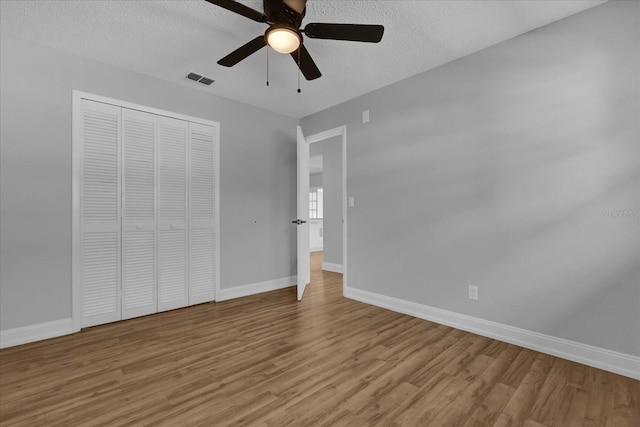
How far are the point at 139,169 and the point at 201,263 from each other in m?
1.26

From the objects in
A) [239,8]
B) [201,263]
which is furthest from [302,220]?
[239,8]

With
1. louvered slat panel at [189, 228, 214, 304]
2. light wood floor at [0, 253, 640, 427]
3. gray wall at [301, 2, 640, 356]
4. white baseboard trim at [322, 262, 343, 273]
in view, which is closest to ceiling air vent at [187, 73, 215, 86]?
louvered slat panel at [189, 228, 214, 304]

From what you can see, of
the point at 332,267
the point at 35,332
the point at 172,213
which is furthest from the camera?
the point at 332,267

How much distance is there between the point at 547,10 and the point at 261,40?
2.10 metres

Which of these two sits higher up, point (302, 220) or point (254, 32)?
point (254, 32)

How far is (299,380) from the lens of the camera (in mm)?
1920

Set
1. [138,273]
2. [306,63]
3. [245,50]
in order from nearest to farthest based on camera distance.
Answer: [245,50] < [306,63] < [138,273]

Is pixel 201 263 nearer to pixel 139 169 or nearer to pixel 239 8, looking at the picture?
pixel 139 169

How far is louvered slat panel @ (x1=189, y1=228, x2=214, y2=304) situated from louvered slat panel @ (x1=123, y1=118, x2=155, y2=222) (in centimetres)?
56

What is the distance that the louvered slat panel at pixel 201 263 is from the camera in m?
3.54

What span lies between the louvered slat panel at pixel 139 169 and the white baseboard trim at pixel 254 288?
128 cm

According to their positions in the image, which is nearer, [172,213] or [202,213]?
[172,213]

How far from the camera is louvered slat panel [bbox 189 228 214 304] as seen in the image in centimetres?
354

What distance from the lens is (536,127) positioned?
2383 millimetres
